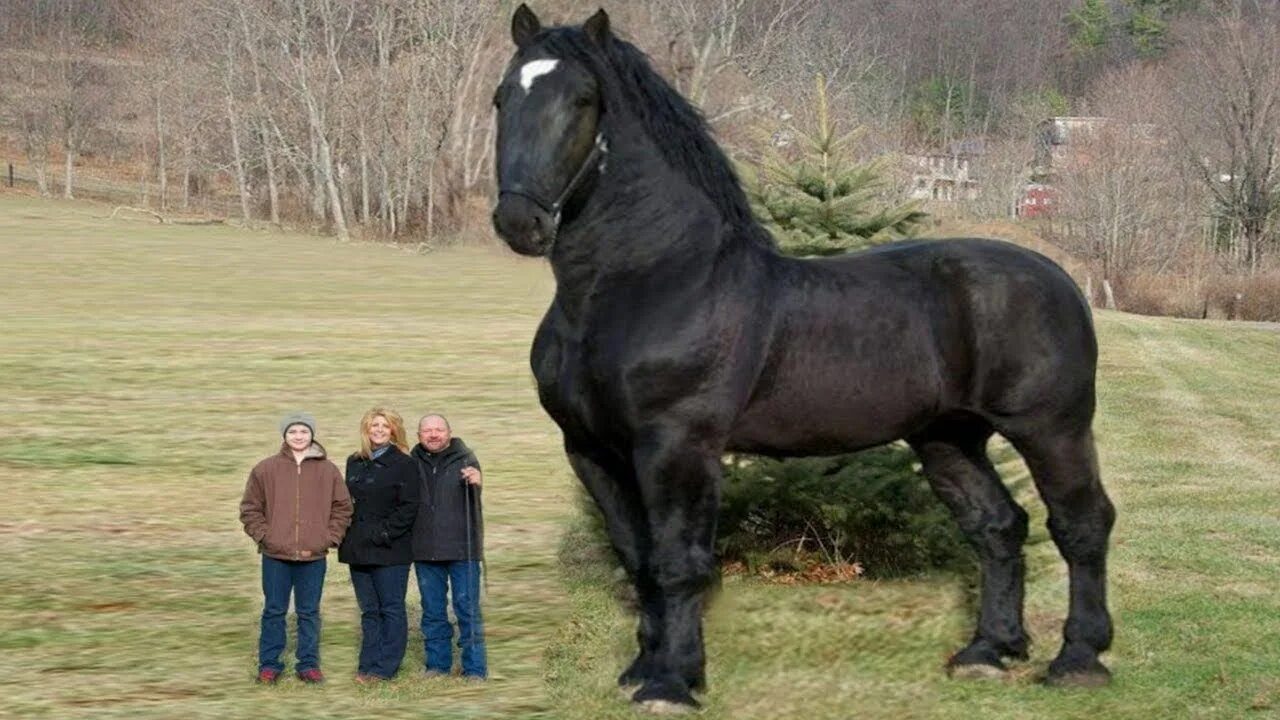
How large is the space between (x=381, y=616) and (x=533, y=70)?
9.16 ft

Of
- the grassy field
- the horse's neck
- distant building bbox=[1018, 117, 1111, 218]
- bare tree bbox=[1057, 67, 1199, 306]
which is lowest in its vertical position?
the grassy field

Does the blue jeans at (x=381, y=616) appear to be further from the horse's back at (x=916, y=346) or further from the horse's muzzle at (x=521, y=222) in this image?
the horse's muzzle at (x=521, y=222)

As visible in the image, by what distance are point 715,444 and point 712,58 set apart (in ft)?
179

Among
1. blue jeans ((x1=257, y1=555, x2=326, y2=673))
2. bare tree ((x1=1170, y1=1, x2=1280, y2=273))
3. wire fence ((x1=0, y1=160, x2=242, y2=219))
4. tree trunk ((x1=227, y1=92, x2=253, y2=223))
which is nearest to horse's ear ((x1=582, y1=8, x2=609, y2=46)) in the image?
blue jeans ((x1=257, y1=555, x2=326, y2=673))

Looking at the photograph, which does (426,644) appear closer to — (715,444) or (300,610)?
(300,610)

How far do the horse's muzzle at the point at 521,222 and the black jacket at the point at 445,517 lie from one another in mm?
1752

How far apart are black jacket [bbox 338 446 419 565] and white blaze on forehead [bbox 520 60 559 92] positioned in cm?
206

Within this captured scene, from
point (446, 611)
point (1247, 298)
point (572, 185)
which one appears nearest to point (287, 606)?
point (446, 611)

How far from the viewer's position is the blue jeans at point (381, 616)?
706 centimetres

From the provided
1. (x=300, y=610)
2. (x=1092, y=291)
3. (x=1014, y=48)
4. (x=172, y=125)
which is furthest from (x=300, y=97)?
(x=1014, y=48)

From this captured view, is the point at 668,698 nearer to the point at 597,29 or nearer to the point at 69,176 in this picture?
the point at 597,29

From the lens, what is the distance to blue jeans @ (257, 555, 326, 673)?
23.0ft

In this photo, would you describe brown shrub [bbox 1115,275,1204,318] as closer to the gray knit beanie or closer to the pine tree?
the pine tree

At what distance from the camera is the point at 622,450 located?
6.10 meters
